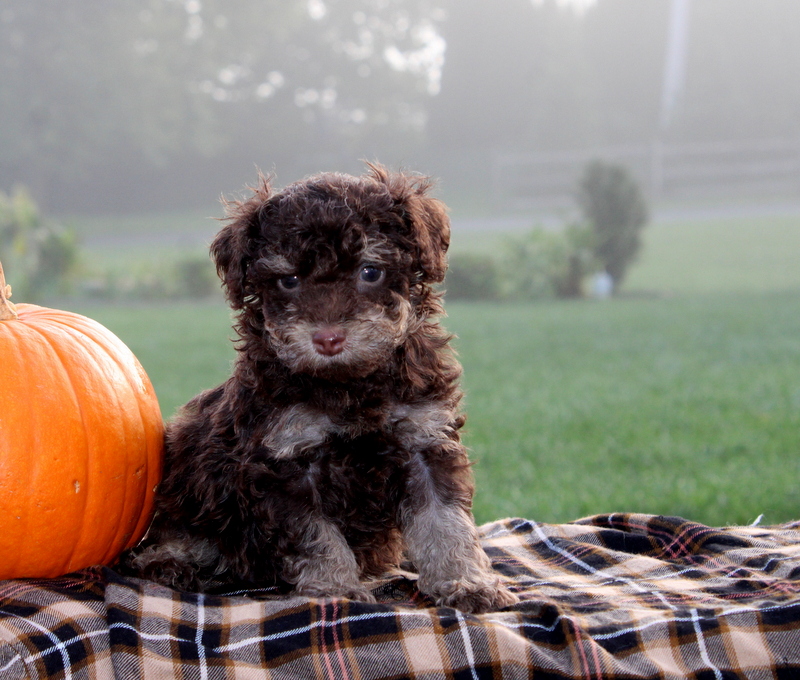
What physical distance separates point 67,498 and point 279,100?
40841 millimetres

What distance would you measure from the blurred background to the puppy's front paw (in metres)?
6.38

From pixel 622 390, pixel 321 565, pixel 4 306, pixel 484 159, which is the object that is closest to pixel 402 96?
pixel 484 159

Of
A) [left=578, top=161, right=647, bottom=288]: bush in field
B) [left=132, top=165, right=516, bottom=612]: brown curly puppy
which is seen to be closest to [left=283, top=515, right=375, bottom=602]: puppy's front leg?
[left=132, top=165, right=516, bottom=612]: brown curly puppy

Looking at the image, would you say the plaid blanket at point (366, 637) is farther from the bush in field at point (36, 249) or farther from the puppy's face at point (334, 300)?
the bush in field at point (36, 249)

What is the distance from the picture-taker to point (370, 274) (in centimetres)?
296

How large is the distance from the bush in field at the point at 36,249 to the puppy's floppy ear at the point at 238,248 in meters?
18.1

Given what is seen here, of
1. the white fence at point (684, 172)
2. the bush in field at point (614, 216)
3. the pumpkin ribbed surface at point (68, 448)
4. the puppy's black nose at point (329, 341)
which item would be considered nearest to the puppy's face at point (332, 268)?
the puppy's black nose at point (329, 341)

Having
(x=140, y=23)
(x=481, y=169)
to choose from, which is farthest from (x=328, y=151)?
(x=140, y=23)

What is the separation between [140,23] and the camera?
136 ft

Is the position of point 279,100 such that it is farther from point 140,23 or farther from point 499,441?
point 499,441

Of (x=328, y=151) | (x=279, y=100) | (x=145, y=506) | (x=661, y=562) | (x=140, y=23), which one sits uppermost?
(x=140, y=23)

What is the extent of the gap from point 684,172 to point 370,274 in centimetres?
3910

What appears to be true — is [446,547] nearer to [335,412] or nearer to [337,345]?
[335,412]

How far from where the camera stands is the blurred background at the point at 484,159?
13633 mm
